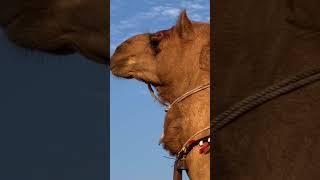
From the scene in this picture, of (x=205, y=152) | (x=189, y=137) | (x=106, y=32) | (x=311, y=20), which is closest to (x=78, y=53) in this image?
(x=106, y=32)

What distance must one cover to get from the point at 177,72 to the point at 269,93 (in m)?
2.63

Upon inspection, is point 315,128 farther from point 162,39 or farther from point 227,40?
point 162,39

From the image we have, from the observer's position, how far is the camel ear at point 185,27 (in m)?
3.34

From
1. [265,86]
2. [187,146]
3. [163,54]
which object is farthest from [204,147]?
[265,86]

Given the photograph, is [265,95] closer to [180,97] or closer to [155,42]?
[180,97]

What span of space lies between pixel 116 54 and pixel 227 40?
2.77 metres

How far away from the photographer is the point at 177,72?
3.54m

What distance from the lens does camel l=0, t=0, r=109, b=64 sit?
4.43 feet

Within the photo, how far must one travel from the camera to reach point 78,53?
5.14 ft

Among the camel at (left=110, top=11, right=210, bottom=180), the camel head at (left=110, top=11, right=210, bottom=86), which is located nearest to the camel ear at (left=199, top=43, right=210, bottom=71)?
the camel at (left=110, top=11, right=210, bottom=180)

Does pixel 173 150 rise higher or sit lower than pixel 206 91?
lower

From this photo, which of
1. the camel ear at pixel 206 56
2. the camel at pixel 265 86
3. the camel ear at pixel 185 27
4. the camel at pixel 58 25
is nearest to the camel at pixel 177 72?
the camel ear at pixel 185 27

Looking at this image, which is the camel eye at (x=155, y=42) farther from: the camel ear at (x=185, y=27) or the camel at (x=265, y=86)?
the camel at (x=265, y=86)

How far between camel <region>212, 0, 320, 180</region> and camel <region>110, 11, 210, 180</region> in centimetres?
214
